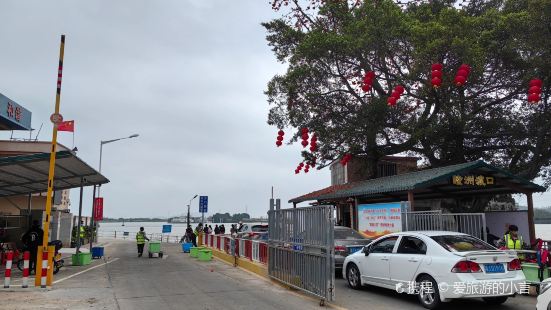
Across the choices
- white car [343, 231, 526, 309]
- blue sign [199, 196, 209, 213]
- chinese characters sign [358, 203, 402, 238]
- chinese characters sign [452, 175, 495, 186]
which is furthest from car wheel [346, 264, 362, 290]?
blue sign [199, 196, 209, 213]

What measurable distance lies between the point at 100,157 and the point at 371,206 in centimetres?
2391

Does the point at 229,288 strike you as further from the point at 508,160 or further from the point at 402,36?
the point at 508,160

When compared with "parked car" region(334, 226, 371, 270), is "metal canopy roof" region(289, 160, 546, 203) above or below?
above

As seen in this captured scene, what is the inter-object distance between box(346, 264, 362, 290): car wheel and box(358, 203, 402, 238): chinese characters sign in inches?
155

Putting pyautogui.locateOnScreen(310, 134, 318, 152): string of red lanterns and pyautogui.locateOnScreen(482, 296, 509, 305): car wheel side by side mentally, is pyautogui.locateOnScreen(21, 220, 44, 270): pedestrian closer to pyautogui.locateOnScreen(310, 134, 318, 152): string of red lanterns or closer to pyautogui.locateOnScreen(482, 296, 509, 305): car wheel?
pyautogui.locateOnScreen(310, 134, 318, 152): string of red lanterns

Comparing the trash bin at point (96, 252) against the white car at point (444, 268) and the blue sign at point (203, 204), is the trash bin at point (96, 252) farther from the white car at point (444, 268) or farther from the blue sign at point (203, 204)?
the white car at point (444, 268)

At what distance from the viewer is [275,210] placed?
41.4ft

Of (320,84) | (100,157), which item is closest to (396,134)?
(320,84)

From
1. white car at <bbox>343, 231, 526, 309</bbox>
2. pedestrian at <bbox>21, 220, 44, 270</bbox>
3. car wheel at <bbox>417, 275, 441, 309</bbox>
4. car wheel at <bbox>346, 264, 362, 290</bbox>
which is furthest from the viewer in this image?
pedestrian at <bbox>21, 220, 44, 270</bbox>

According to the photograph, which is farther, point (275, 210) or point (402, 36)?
point (402, 36)

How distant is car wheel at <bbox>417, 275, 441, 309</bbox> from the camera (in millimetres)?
8633

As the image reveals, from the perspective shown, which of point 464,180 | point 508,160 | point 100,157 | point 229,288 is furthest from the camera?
point 100,157

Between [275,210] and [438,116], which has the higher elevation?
[438,116]

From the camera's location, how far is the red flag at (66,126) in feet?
41.1
